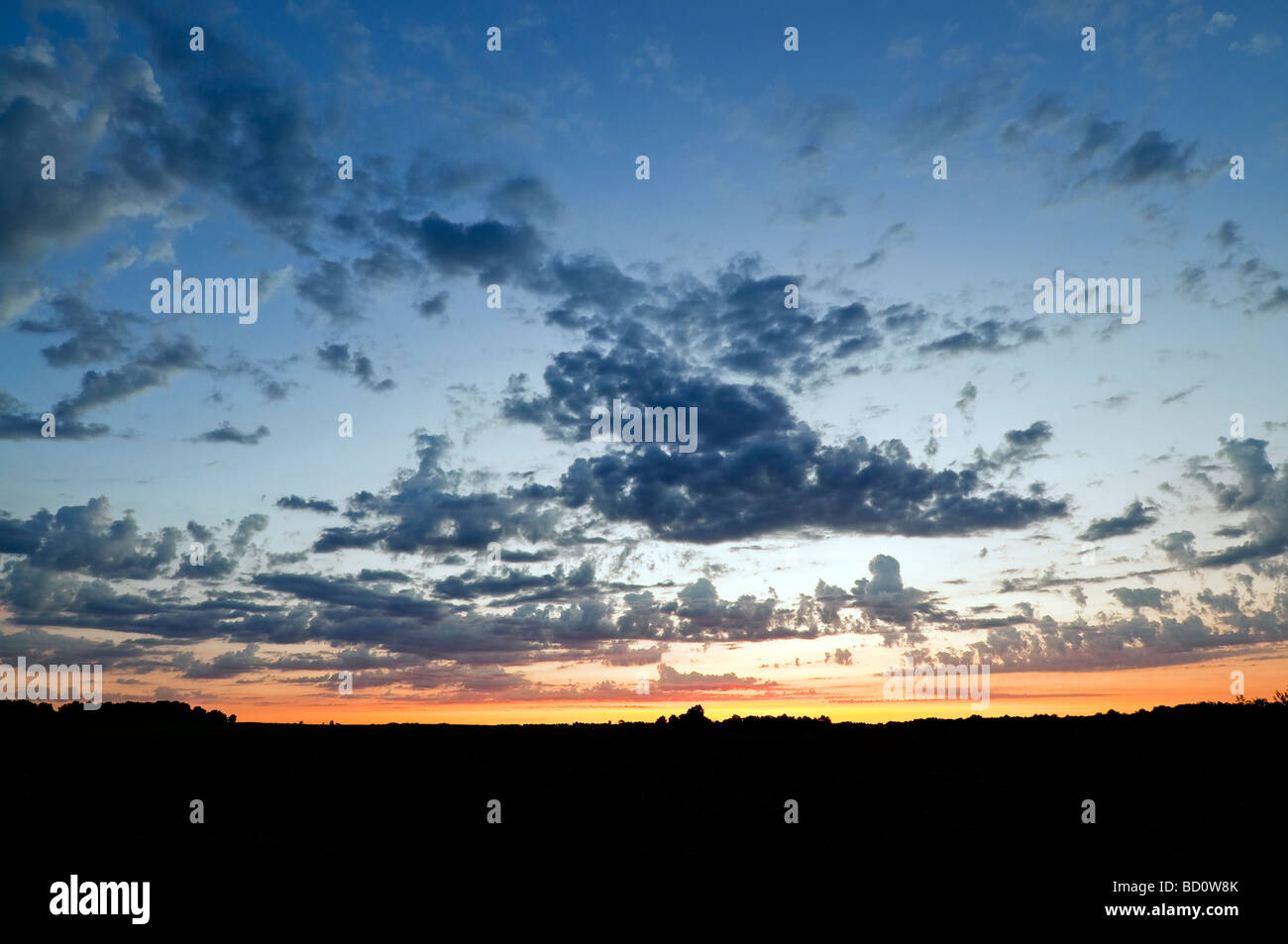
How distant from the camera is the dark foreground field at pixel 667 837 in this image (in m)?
30.5

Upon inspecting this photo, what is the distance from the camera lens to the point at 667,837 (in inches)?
1716

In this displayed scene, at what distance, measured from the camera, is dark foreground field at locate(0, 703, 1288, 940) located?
1200 inches

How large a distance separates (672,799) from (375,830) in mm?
20921

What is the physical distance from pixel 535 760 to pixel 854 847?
51.1 meters

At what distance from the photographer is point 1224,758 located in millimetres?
70938
